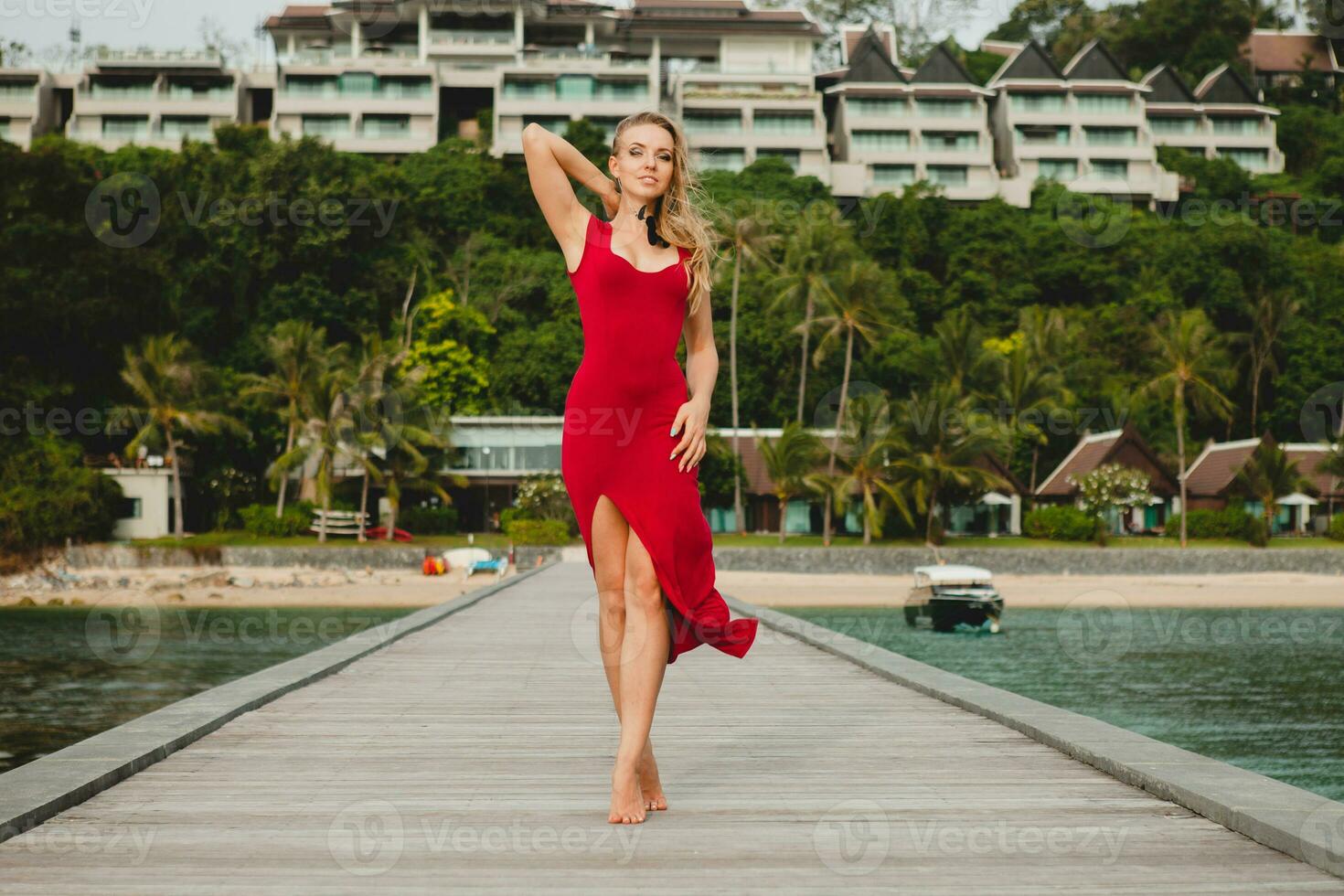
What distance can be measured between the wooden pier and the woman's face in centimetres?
169

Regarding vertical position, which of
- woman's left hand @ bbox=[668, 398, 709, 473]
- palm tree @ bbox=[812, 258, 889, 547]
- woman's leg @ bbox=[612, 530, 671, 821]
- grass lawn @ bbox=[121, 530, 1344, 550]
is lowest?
grass lawn @ bbox=[121, 530, 1344, 550]

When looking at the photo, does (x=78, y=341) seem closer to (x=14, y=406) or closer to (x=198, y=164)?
(x=14, y=406)

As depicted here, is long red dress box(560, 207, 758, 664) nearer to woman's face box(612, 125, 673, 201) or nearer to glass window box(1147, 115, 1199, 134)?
woman's face box(612, 125, 673, 201)

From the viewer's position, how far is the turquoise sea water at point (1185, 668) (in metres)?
11.5

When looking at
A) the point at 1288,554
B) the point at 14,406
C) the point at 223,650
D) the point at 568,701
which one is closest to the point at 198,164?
the point at 14,406

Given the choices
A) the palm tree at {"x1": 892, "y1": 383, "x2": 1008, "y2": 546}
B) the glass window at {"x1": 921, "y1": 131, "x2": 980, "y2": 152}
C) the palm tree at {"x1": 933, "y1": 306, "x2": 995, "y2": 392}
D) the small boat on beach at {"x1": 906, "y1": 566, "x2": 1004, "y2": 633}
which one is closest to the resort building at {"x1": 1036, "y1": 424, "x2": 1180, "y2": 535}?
the palm tree at {"x1": 933, "y1": 306, "x2": 995, "y2": 392}

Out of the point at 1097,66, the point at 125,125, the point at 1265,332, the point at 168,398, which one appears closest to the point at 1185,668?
the point at 168,398

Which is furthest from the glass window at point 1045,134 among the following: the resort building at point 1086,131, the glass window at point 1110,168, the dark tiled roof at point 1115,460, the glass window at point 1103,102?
the dark tiled roof at point 1115,460

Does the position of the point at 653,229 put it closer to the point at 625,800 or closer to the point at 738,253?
the point at 625,800

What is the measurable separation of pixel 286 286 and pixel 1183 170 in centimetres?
4598

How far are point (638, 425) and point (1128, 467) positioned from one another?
4394cm

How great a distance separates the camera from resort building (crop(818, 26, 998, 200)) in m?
65.6

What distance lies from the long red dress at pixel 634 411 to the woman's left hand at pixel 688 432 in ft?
0.07

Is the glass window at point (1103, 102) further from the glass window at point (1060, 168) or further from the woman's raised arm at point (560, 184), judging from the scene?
the woman's raised arm at point (560, 184)
